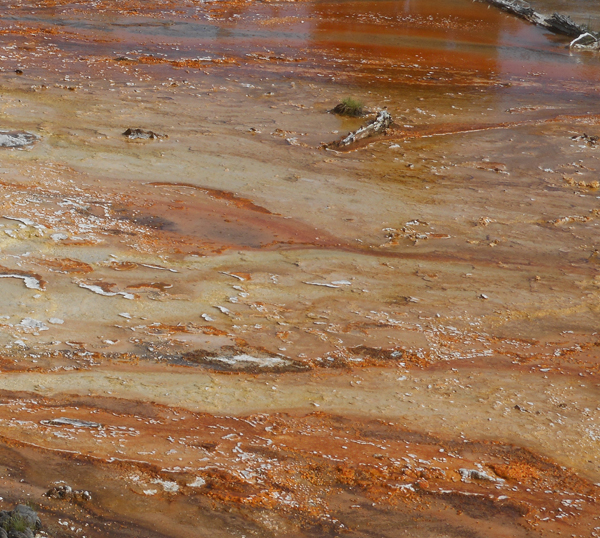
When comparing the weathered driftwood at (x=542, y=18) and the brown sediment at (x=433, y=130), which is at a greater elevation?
the weathered driftwood at (x=542, y=18)

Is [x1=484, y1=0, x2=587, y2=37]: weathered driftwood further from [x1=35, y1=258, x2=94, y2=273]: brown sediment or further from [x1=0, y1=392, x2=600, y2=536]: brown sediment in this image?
[x1=0, y1=392, x2=600, y2=536]: brown sediment

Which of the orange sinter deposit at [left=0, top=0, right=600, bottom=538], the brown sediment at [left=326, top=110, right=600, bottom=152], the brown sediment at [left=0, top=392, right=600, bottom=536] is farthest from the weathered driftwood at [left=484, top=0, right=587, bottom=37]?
the brown sediment at [left=0, top=392, right=600, bottom=536]

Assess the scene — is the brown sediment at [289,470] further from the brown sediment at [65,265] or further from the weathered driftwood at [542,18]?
the weathered driftwood at [542,18]

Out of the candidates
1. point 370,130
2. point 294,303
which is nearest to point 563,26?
point 370,130

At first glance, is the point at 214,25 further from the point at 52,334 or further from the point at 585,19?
the point at 52,334

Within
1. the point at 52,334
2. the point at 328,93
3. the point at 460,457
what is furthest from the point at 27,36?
the point at 460,457

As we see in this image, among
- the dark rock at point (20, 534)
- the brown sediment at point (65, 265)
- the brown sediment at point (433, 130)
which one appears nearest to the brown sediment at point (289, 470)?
the dark rock at point (20, 534)
